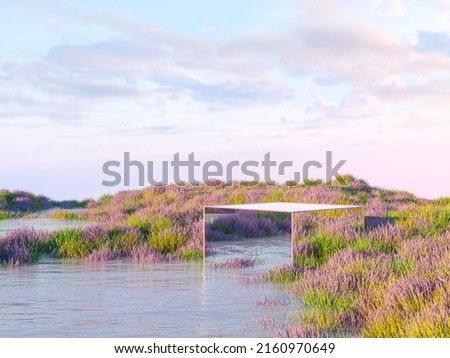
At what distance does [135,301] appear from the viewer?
21.5ft

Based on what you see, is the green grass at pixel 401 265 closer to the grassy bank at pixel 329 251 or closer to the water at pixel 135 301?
the grassy bank at pixel 329 251

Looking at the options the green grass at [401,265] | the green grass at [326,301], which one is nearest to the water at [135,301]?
the green grass at [326,301]

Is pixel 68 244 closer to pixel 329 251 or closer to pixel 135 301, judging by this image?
pixel 329 251

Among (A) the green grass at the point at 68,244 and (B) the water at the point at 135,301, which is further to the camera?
(A) the green grass at the point at 68,244

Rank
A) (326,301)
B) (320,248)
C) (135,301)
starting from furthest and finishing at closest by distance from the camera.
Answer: (320,248)
(135,301)
(326,301)

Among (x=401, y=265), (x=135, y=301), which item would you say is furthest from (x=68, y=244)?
Answer: (x=401, y=265)

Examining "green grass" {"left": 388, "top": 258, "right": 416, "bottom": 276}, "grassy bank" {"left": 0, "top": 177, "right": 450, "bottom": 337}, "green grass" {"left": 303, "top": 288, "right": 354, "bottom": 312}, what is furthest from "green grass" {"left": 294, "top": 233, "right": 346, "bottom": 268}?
"green grass" {"left": 303, "top": 288, "right": 354, "bottom": 312}

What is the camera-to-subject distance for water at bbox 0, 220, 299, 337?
17.7 feet

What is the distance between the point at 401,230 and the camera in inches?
400

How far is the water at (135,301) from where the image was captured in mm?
5410

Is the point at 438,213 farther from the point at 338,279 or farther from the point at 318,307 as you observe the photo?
the point at 318,307

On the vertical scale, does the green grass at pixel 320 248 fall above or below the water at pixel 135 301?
above

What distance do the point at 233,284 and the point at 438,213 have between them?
214 inches
